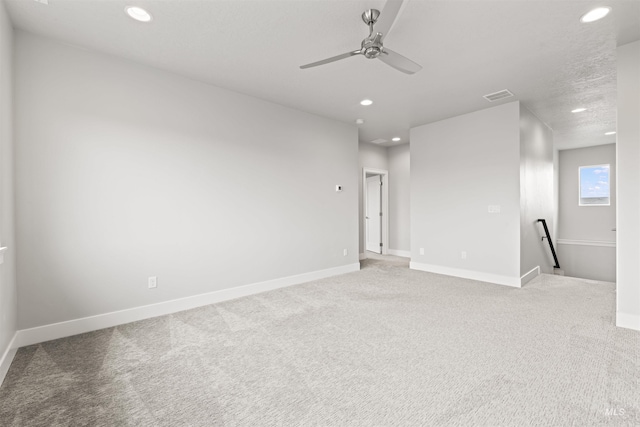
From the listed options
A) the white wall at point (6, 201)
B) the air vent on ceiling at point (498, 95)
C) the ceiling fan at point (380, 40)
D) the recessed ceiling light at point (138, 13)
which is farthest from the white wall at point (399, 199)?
the white wall at point (6, 201)

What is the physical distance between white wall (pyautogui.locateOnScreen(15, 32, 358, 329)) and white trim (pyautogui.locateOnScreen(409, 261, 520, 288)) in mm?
2440

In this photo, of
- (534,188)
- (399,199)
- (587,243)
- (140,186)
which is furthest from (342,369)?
(587,243)

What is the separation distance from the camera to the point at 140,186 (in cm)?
315

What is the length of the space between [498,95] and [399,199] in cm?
358

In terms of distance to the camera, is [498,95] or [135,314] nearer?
[135,314]

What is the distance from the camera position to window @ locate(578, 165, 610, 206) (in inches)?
291

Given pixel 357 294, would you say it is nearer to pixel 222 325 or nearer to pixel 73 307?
pixel 222 325

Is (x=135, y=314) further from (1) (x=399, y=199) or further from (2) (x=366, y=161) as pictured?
(1) (x=399, y=199)

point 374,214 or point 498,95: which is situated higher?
point 498,95

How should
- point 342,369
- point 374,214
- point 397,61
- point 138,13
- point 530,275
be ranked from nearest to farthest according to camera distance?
point 342,369 < point 138,13 < point 397,61 < point 530,275 < point 374,214

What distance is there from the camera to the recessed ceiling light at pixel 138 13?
230 centimetres

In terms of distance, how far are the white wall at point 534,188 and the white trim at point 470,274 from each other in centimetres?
24

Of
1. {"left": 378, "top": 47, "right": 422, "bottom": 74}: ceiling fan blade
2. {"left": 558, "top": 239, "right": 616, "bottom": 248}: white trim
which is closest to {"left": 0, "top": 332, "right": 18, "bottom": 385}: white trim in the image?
{"left": 378, "top": 47, "right": 422, "bottom": 74}: ceiling fan blade

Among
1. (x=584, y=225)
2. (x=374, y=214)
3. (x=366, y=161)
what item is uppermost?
(x=366, y=161)
